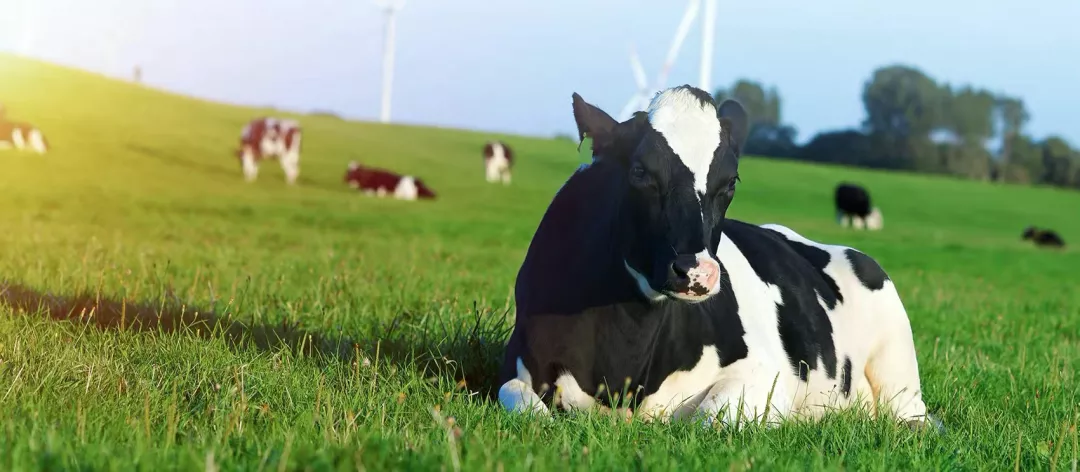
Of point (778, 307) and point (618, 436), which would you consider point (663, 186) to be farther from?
point (778, 307)

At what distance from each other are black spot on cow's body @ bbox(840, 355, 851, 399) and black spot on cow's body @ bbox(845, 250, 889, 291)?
64 cm

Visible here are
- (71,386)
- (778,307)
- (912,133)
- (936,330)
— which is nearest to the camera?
(71,386)

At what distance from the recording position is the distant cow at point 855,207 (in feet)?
150

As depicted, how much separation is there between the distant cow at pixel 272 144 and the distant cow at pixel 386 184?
257 cm

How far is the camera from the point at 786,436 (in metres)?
4.19

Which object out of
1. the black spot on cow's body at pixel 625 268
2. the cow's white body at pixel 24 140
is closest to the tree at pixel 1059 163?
the cow's white body at pixel 24 140

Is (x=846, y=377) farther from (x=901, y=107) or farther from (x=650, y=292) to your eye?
(x=901, y=107)

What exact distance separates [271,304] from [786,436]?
4.60 m

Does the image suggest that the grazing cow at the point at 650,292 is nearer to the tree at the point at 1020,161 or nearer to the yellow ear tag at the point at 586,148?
the yellow ear tag at the point at 586,148

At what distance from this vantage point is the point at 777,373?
4.95 m

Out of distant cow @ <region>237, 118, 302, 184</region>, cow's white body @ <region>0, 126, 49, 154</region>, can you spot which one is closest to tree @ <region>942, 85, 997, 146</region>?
distant cow @ <region>237, 118, 302, 184</region>

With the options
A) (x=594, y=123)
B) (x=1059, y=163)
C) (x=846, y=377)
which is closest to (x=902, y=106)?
(x=1059, y=163)

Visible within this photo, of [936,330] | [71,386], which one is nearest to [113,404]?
[71,386]

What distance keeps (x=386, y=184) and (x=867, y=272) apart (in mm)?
34708
